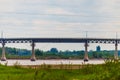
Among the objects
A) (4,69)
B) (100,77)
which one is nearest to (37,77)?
(100,77)

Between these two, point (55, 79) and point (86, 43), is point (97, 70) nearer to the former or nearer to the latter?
point (55, 79)

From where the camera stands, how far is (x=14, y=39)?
438 ft

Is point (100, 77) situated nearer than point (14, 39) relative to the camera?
Yes

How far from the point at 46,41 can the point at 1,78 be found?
108 m

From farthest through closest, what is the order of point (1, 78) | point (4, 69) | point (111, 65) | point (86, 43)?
point (86, 43)
point (4, 69)
point (111, 65)
point (1, 78)

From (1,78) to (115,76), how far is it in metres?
5.46

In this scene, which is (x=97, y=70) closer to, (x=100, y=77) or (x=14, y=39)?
(x=100, y=77)

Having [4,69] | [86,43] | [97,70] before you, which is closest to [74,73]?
[97,70]

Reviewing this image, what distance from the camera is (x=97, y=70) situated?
85.6 feet

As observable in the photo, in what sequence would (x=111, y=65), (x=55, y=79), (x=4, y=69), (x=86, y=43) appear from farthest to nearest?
(x=86, y=43), (x=4, y=69), (x=111, y=65), (x=55, y=79)

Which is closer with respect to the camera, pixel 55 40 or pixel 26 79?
pixel 26 79

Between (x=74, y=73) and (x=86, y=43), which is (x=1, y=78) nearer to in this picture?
(x=74, y=73)

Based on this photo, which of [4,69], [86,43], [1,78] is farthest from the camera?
[86,43]

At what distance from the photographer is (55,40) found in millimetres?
131125
